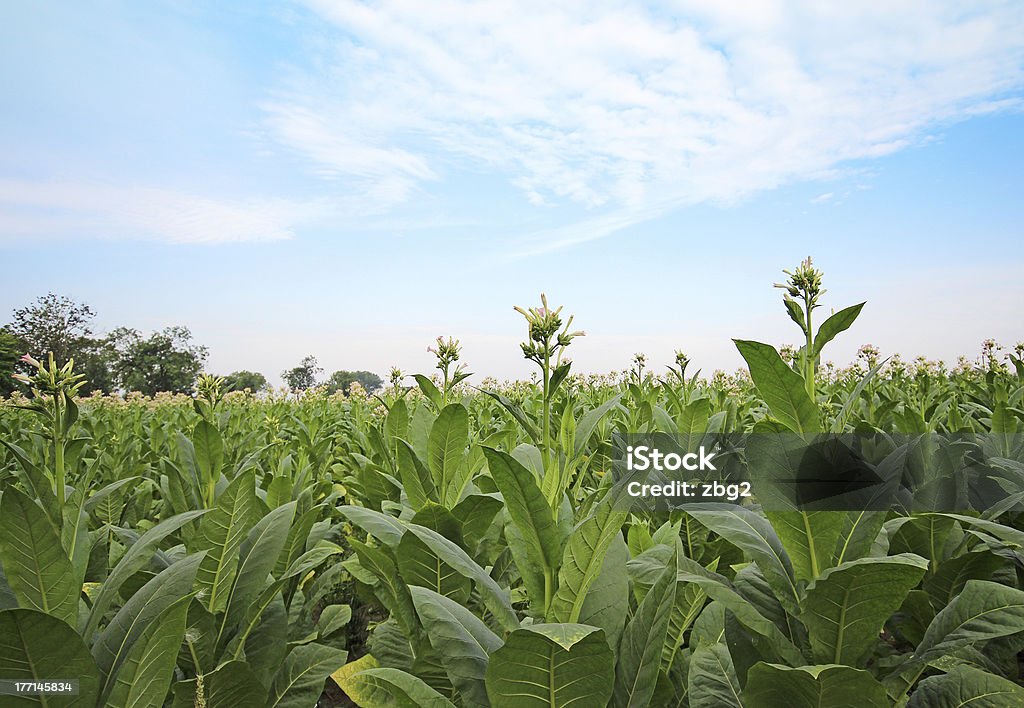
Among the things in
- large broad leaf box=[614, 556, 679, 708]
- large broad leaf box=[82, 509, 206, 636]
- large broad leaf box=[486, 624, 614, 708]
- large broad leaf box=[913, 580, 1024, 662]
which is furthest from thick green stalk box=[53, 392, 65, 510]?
large broad leaf box=[913, 580, 1024, 662]

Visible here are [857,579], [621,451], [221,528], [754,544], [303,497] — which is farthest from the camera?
[621,451]

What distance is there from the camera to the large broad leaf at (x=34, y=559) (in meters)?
1.17

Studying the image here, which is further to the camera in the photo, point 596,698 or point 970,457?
point 970,457

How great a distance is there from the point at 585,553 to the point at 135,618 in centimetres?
95

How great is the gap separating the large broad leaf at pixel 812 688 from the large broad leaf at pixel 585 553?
1.11 feet

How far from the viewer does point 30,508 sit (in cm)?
117

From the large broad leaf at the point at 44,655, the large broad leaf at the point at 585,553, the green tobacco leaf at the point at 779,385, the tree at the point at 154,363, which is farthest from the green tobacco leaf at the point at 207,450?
the tree at the point at 154,363

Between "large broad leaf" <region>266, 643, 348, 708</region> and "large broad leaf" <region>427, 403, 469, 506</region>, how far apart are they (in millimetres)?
591

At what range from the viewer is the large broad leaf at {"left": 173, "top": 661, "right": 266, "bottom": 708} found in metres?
1.39

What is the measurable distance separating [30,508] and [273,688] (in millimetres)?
822

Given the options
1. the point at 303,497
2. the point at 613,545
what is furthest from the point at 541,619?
the point at 303,497

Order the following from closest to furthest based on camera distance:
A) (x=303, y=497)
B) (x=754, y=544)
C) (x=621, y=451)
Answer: (x=754, y=544), (x=303, y=497), (x=621, y=451)

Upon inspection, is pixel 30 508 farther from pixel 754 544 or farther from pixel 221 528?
pixel 754 544

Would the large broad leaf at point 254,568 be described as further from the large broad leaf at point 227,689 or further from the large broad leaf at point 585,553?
the large broad leaf at point 585,553
